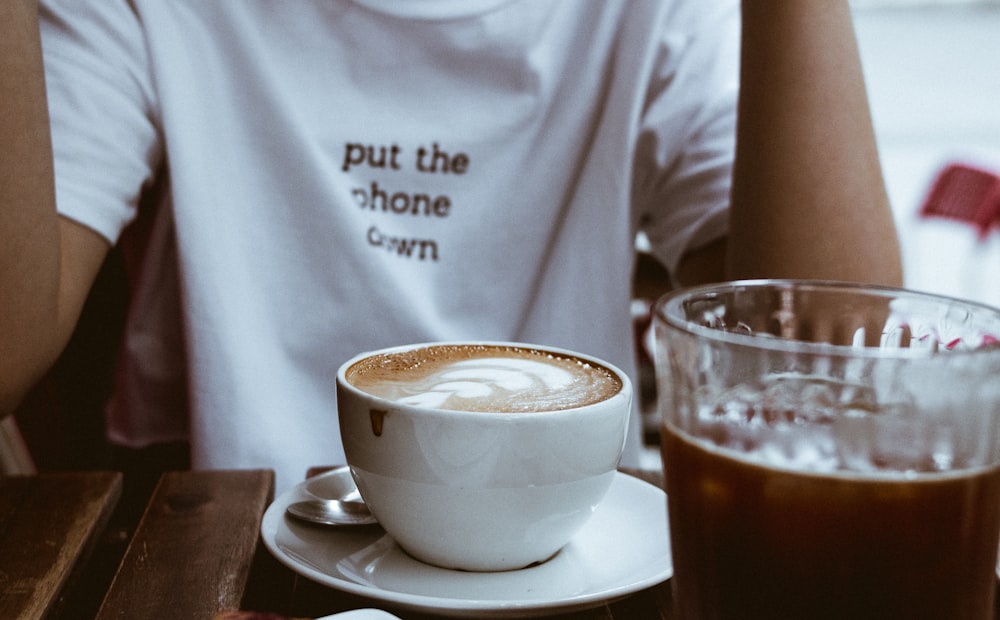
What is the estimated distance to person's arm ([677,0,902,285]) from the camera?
0.80 metres

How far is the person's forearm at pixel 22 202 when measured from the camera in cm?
72

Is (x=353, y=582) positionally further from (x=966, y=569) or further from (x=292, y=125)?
(x=292, y=125)

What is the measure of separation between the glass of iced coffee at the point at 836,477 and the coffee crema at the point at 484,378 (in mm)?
133

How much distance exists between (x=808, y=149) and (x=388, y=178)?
479mm

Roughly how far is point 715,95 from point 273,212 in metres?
0.53

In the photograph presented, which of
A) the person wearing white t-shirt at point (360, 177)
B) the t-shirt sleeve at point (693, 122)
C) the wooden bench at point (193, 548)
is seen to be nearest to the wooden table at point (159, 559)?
the wooden bench at point (193, 548)

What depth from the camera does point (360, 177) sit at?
1.05 metres

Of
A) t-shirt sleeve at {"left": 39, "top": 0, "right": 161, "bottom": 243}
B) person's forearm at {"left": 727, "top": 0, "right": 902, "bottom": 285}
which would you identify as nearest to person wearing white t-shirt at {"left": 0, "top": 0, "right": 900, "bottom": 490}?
t-shirt sleeve at {"left": 39, "top": 0, "right": 161, "bottom": 243}

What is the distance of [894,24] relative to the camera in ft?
16.9

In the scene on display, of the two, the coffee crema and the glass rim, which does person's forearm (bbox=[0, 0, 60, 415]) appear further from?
the glass rim

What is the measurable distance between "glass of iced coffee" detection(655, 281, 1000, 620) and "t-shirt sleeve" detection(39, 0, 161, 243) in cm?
74

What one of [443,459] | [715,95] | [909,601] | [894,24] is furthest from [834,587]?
[894,24]

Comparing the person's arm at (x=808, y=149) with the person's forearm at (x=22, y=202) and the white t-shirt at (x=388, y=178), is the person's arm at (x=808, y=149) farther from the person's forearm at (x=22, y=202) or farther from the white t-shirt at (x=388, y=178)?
the person's forearm at (x=22, y=202)

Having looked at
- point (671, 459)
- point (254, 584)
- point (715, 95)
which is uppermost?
point (715, 95)
